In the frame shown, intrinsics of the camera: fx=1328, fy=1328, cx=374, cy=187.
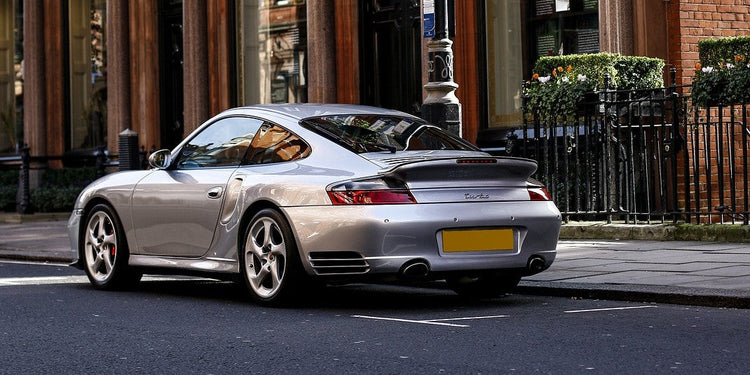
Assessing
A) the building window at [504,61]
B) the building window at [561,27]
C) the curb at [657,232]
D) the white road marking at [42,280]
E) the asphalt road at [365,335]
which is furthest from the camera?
the building window at [504,61]

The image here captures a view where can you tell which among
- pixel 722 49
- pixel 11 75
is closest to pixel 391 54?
pixel 722 49

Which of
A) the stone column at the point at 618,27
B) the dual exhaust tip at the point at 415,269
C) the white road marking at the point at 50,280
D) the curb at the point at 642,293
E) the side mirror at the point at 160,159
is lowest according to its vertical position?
the curb at the point at 642,293

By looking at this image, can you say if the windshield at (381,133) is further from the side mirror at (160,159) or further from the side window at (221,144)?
the side mirror at (160,159)

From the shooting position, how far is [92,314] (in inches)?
336

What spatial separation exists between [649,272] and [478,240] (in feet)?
6.91

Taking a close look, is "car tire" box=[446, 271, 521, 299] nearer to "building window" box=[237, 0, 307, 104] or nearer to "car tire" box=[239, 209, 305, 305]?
"car tire" box=[239, 209, 305, 305]

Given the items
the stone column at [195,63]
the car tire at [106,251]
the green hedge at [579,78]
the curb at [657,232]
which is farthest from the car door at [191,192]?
the stone column at [195,63]

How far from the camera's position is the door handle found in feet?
29.9

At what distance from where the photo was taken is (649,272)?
991cm

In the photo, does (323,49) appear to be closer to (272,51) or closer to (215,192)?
(272,51)

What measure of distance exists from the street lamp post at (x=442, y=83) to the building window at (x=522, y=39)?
5.23 metres

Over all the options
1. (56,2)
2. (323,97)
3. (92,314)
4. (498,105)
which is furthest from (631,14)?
(56,2)

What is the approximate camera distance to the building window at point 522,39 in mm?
16609

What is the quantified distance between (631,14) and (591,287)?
23.0 feet
